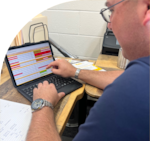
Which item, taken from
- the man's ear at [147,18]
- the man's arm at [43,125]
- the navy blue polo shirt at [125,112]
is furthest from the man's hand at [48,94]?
the man's ear at [147,18]

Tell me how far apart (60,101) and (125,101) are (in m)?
0.43

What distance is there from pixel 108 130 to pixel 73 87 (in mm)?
479

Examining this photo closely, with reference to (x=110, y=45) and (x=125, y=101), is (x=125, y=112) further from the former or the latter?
(x=110, y=45)

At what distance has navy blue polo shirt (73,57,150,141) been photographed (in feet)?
1.02

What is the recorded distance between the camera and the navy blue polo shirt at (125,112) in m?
0.31

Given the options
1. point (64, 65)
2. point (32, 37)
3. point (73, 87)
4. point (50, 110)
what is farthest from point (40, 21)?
point (50, 110)

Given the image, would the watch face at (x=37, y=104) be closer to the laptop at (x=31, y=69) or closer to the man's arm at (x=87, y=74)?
the laptop at (x=31, y=69)

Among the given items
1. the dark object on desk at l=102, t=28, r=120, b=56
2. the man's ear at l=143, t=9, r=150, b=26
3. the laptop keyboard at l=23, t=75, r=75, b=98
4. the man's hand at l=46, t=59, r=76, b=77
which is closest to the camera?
the man's ear at l=143, t=9, r=150, b=26

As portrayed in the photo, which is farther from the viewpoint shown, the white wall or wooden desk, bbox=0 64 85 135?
the white wall

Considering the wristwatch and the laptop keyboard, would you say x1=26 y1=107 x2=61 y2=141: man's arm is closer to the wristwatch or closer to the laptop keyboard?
the wristwatch

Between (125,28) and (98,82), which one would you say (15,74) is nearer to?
(98,82)

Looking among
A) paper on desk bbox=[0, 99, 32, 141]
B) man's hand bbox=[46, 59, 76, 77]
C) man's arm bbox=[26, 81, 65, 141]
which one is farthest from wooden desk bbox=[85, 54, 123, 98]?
paper on desk bbox=[0, 99, 32, 141]

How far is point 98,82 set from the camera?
0.80 meters

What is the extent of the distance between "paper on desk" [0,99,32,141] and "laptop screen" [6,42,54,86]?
170mm
